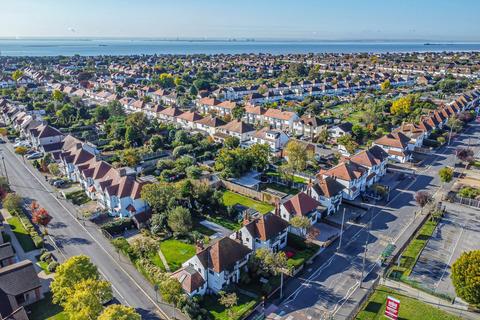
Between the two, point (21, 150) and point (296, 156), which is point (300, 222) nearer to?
point (296, 156)

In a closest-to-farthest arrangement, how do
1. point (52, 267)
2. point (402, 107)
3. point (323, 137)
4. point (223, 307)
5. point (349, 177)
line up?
1. point (223, 307)
2. point (52, 267)
3. point (349, 177)
4. point (323, 137)
5. point (402, 107)

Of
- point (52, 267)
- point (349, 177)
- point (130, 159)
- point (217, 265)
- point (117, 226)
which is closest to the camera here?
point (217, 265)

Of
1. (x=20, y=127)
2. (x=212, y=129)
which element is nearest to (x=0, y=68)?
(x=20, y=127)

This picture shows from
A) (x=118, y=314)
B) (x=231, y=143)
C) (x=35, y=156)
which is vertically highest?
(x=231, y=143)

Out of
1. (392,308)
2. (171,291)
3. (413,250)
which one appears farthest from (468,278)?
(171,291)

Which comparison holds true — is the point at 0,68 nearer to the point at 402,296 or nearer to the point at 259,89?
the point at 259,89

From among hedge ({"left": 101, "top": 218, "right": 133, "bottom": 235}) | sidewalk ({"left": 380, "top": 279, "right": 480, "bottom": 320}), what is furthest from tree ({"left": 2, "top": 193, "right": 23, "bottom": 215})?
sidewalk ({"left": 380, "top": 279, "right": 480, "bottom": 320})

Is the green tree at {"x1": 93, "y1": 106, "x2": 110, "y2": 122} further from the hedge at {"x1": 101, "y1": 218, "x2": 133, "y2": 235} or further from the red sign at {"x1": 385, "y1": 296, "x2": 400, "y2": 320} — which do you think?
the red sign at {"x1": 385, "y1": 296, "x2": 400, "y2": 320}
